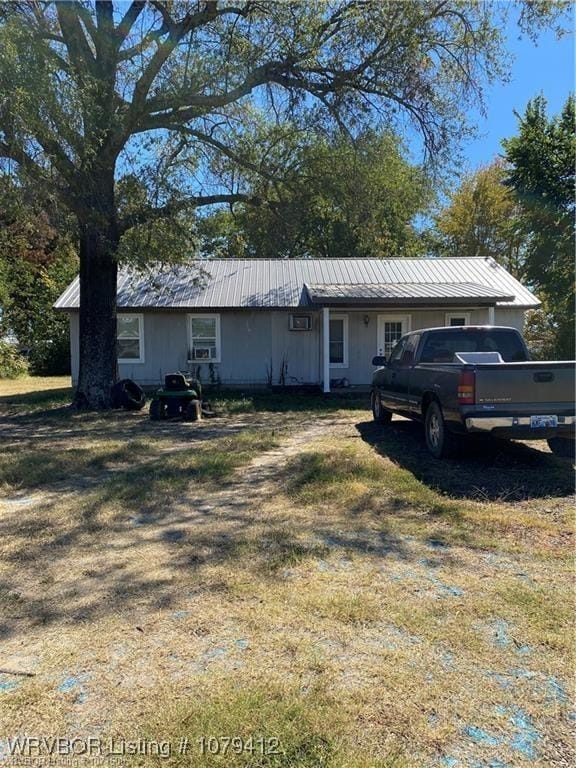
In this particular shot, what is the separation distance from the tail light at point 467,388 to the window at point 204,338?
11.4m

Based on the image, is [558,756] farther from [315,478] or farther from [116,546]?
[315,478]

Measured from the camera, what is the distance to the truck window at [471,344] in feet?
27.8

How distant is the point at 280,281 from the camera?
18344 millimetres

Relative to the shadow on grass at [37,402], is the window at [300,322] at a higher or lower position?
higher

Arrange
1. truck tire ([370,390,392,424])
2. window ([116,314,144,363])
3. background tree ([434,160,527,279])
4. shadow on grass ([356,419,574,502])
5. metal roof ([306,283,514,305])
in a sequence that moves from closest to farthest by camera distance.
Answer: shadow on grass ([356,419,574,502])
truck tire ([370,390,392,424])
metal roof ([306,283,514,305])
window ([116,314,144,363])
background tree ([434,160,527,279])

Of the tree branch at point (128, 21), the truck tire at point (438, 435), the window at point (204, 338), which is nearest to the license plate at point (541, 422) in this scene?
the truck tire at point (438, 435)

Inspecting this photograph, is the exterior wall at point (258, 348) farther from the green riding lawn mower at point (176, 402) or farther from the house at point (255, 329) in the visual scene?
the green riding lawn mower at point (176, 402)

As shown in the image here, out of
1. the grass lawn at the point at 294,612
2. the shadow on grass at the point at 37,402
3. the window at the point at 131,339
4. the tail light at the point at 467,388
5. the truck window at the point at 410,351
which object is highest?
the window at the point at 131,339

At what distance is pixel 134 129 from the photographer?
11078 mm

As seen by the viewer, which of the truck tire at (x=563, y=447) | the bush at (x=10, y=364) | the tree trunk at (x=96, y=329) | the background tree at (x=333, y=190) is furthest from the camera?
the bush at (x=10, y=364)

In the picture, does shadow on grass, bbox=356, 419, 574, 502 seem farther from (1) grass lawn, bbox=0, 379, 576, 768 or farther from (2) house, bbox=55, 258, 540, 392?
(2) house, bbox=55, 258, 540, 392

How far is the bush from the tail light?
2224 cm

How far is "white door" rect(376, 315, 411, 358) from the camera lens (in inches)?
664

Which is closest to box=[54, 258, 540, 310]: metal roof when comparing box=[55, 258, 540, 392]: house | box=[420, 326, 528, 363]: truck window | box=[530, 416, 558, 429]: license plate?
box=[55, 258, 540, 392]: house
